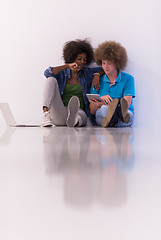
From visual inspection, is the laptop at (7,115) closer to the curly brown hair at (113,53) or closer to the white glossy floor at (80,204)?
the curly brown hair at (113,53)

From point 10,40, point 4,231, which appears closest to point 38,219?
point 4,231

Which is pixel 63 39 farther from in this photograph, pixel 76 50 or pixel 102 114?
pixel 102 114

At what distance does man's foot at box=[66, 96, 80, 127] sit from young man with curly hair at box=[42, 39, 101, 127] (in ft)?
0.99

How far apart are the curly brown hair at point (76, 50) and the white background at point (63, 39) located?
0.20m

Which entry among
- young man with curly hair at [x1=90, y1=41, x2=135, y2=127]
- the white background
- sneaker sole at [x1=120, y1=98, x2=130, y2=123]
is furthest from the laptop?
sneaker sole at [x1=120, y1=98, x2=130, y2=123]

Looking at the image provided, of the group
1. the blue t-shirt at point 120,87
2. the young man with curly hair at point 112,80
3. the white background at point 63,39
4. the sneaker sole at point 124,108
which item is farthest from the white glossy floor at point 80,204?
the white background at point 63,39

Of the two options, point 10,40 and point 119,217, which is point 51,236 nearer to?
point 119,217

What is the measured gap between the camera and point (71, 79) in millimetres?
3211

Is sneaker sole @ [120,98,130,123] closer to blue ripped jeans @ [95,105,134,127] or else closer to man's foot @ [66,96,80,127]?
blue ripped jeans @ [95,105,134,127]

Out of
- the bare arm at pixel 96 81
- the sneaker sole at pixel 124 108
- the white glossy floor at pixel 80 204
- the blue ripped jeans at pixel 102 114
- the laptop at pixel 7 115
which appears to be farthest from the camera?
the laptop at pixel 7 115

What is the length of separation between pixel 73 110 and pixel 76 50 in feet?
3.06

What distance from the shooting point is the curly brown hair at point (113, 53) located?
303 cm

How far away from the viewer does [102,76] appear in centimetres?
321

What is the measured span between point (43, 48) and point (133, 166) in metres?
3.08
